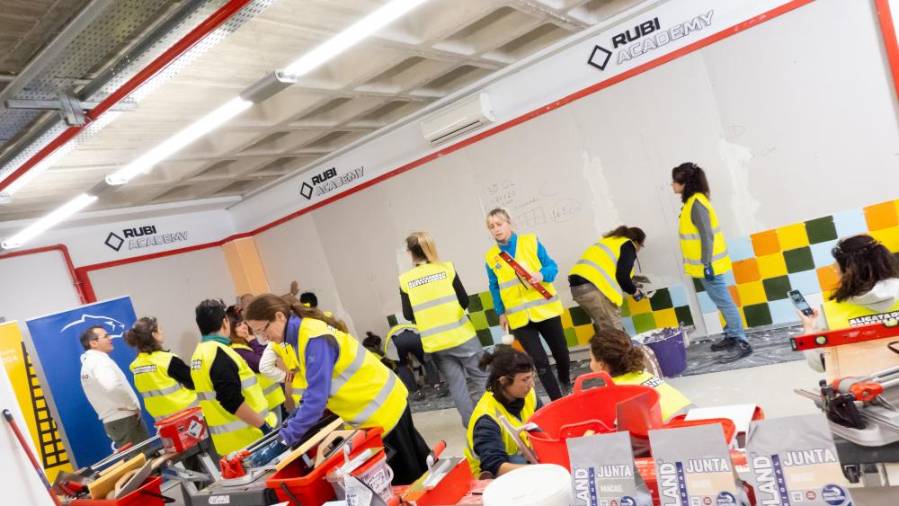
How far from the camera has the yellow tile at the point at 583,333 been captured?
18.7ft

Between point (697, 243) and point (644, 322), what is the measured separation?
114 cm

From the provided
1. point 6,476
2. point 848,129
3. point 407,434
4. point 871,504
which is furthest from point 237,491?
point 848,129

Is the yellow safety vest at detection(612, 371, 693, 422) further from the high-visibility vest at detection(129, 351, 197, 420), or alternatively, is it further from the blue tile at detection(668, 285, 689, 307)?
the high-visibility vest at detection(129, 351, 197, 420)

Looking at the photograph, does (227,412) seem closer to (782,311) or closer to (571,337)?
(571,337)

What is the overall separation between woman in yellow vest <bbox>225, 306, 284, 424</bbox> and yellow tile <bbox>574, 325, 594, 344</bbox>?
9.45ft

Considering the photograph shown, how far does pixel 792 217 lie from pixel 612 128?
64.0 inches

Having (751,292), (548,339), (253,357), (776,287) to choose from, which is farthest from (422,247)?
(776,287)

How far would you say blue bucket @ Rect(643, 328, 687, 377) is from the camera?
4.33 m

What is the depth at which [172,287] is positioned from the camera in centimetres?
740

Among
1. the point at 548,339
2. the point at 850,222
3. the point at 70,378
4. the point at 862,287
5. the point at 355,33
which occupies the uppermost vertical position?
the point at 355,33

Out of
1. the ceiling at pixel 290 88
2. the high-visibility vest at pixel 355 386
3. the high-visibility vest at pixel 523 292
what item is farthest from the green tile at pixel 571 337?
the high-visibility vest at pixel 355 386

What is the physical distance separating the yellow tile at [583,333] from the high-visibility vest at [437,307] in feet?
6.78

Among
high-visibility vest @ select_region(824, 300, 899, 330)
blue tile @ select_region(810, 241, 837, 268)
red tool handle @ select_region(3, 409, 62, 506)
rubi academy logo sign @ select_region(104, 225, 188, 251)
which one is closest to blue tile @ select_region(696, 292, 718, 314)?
blue tile @ select_region(810, 241, 837, 268)

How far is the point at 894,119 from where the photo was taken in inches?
164
